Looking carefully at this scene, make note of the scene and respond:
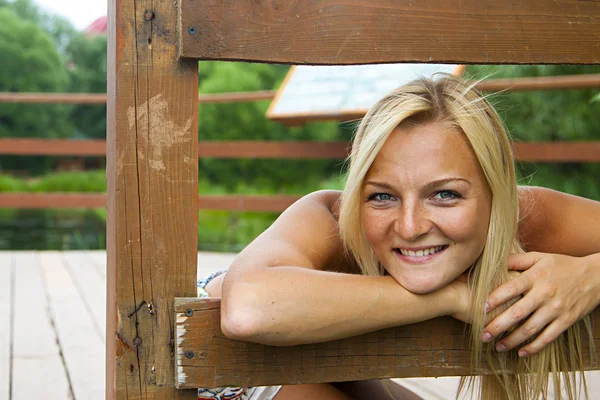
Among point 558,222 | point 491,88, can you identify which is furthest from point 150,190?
point 491,88

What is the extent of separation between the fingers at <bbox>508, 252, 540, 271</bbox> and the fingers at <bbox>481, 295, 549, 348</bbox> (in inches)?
2.9

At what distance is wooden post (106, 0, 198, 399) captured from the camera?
1311mm

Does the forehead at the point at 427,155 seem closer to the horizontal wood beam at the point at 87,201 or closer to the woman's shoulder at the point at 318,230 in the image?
the woman's shoulder at the point at 318,230

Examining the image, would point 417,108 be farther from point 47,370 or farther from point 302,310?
point 47,370

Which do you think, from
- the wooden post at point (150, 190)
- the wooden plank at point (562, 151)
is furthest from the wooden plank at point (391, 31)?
the wooden plank at point (562, 151)

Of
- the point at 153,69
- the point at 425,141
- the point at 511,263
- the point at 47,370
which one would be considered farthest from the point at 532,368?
the point at 47,370

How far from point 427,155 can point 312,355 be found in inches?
15.2

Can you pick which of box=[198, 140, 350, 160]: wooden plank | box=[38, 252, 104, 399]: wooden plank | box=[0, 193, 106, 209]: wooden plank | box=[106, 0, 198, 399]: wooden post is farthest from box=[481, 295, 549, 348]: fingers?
box=[0, 193, 106, 209]: wooden plank

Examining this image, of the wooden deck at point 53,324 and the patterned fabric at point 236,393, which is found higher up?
the wooden deck at point 53,324

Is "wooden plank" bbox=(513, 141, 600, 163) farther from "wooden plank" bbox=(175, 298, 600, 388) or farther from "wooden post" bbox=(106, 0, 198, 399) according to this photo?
"wooden post" bbox=(106, 0, 198, 399)

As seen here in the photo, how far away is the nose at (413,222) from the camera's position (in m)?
1.41

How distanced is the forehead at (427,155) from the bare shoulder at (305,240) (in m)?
0.19

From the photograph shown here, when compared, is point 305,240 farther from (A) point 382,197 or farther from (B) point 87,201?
(B) point 87,201

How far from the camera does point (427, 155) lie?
1.43 metres
